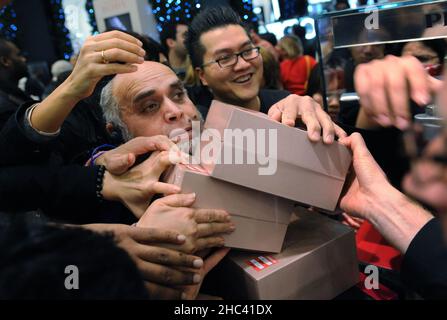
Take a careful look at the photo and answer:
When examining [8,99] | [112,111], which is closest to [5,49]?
[8,99]

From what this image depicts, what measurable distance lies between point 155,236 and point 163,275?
9 centimetres

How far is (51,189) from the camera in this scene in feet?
3.72

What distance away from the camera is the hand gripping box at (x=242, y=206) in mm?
876

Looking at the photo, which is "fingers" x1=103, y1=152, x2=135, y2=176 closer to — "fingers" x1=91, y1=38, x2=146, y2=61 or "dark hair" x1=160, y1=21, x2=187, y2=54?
"fingers" x1=91, y1=38, x2=146, y2=61

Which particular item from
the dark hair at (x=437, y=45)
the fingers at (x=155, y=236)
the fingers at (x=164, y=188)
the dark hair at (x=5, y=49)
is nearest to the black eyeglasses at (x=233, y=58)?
the dark hair at (x=437, y=45)

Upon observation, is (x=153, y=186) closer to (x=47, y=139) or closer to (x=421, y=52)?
(x=47, y=139)

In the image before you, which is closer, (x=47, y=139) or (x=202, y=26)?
(x=47, y=139)

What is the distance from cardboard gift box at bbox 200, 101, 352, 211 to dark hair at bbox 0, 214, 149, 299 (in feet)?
1.04

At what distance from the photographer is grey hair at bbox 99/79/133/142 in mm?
1424

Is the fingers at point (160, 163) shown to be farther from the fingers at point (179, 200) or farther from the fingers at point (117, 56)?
the fingers at point (117, 56)

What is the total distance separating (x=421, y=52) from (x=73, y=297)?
5.94ft

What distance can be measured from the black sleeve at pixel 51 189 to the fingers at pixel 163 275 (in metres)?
0.37
